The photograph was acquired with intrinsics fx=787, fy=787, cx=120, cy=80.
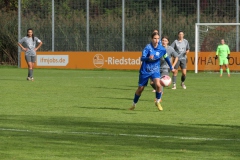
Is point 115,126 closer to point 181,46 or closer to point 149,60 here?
point 149,60

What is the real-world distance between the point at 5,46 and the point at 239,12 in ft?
56.0

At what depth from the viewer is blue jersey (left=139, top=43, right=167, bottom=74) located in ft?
58.4

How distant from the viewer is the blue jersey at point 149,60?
1781 cm

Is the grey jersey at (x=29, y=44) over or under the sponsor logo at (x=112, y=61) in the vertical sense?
over

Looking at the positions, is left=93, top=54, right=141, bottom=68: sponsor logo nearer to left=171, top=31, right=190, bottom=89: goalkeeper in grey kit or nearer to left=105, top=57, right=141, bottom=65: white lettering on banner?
left=105, top=57, right=141, bottom=65: white lettering on banner

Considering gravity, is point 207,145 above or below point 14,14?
below

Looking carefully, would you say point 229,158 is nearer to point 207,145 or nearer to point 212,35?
point 207,145

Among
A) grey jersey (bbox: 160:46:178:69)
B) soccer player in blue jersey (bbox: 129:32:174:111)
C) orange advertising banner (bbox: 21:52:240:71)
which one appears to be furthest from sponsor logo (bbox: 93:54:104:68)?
soccer player in blue jersey (bbox: 129:32:174:111)

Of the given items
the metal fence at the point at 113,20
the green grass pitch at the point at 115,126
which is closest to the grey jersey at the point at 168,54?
the green grass pitch at the point at 115,126

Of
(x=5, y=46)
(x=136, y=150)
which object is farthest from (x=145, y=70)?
(x=5, y=46)

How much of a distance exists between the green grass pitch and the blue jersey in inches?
37.3

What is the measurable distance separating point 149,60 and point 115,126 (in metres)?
3.80

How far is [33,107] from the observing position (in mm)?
18719

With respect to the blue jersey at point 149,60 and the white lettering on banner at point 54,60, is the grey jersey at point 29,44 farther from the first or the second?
the white lettering on banner at point 54,60
